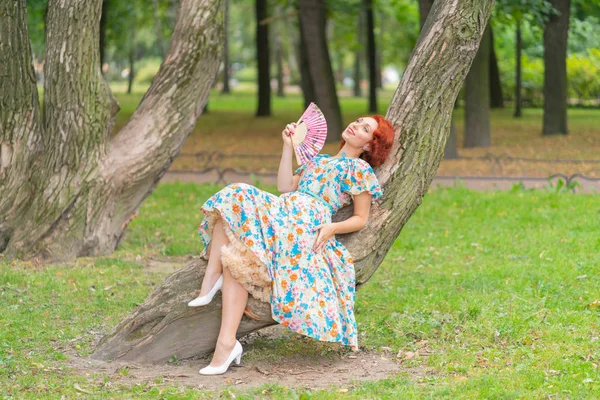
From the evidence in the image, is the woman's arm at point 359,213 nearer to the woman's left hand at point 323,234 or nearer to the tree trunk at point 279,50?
the woman's left hand at point 323,234

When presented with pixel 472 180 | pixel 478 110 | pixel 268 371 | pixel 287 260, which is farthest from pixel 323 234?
pixel 478 110

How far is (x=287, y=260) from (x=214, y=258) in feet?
1.43

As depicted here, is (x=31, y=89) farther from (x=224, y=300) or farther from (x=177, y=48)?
(x=224, y=300)

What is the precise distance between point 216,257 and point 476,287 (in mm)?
2644

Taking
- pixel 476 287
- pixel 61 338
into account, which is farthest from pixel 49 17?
pixel 476 287

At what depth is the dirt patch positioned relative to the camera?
4980 mm

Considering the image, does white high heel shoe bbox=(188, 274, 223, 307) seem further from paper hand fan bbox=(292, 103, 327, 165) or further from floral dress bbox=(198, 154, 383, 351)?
paper hand fan bbox=(292, 103, 327, 165)

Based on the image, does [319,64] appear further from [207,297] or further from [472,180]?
[207,297]

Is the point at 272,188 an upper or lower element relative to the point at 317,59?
lower

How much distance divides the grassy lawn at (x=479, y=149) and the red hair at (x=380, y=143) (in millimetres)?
8429

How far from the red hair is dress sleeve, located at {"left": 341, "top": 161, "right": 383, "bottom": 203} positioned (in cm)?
20

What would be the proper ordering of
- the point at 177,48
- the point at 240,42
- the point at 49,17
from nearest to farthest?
the point at 49,17
the point at 177,48
the point at 240,42

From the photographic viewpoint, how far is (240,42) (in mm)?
63219

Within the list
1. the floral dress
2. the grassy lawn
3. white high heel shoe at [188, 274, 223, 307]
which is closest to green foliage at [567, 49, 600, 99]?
the grassy lawn
